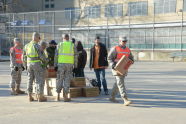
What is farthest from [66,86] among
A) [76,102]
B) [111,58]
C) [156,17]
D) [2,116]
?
[156,17]

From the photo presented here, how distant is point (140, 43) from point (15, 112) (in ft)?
86.8

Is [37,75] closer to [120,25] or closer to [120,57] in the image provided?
[120,57]

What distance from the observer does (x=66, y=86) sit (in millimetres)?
8781

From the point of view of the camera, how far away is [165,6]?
3597 centimetres

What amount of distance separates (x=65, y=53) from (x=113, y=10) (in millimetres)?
30854

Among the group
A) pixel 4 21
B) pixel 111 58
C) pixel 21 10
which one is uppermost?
pixel 21 10

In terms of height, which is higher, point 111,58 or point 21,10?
point 21,10

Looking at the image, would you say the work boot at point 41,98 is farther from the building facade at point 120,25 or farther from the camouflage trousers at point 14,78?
the building facade at point 120,25

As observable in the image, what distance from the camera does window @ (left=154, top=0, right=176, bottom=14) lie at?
116 feet

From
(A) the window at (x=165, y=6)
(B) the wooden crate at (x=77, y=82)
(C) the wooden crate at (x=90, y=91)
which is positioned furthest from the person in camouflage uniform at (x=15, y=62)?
(A) the window at (x=165, y=6)

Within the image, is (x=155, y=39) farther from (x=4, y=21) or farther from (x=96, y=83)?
(x=96, y=83)

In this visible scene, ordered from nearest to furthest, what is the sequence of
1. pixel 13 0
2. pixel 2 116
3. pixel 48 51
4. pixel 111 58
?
pixel 2 116 < pixel 111 58 < pixel 48 51 < pixel 13 0

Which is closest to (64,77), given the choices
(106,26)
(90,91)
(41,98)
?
(41,98)

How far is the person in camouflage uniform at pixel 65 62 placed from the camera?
8.63 metres
